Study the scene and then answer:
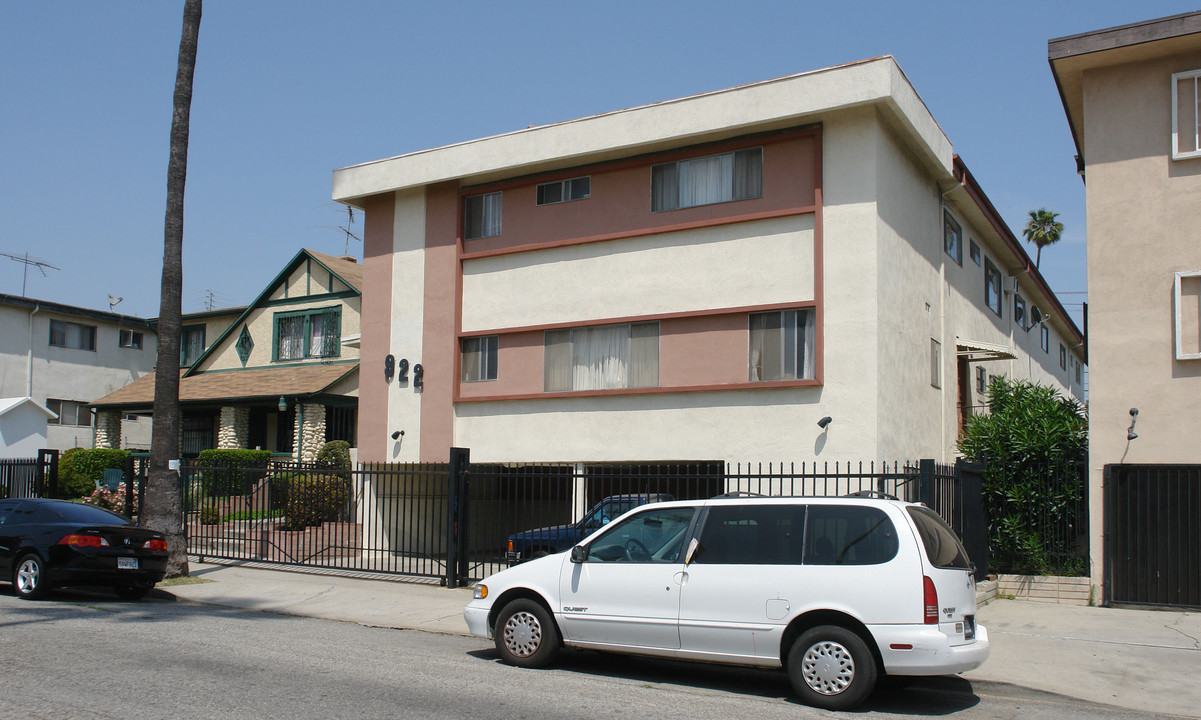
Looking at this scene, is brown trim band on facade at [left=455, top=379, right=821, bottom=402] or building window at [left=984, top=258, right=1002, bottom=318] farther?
building window at [left=984, top=258, right=1002, bottom=318]

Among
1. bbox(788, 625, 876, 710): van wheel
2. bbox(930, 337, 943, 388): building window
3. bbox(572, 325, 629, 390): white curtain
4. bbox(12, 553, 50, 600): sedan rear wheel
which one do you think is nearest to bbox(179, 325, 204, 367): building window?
bbox(572, 325, 629, 390): white curtain

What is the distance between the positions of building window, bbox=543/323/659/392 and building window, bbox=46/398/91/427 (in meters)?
25.8

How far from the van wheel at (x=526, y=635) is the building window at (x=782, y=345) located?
830 centimetres

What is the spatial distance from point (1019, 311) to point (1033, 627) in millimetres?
17492

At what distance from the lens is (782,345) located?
16.4 meters

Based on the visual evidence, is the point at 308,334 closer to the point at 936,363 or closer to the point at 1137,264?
the point at 936,363

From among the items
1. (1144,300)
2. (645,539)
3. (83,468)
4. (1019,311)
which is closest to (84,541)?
(645,539)

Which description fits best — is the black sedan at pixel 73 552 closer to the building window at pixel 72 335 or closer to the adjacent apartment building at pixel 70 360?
the adjacent apartment building at pixel 70 360

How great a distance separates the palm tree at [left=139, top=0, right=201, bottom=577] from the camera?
15.1m

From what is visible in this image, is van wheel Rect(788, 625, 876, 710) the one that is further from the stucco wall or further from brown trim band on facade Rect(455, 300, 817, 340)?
brown trim band on facade Rect(455, 300, 817, 340)

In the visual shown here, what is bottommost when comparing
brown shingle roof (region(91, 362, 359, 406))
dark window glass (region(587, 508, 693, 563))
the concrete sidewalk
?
the concrete sidewalk

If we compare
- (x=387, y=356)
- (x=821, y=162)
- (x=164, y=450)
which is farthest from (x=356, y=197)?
(x=821, y=162)

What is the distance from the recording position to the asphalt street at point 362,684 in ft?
23.5

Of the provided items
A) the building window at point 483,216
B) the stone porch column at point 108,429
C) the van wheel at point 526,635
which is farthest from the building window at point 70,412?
the van wheel at point 526,635
